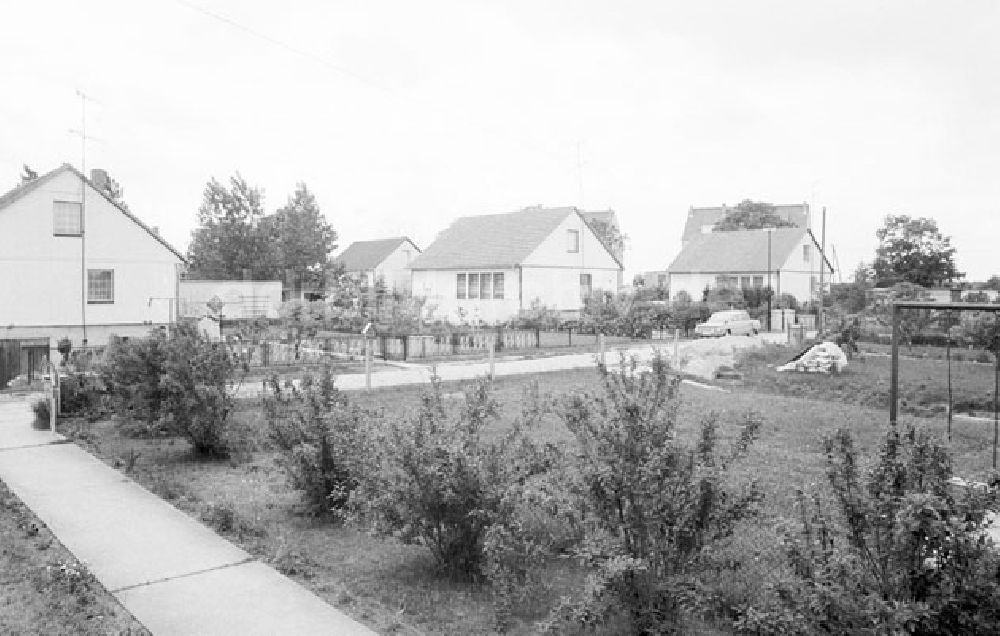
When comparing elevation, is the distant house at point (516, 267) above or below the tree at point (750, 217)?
below

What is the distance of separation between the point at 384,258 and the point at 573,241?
31.2 m

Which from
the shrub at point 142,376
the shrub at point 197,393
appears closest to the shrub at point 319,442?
the shrub at point 197,393

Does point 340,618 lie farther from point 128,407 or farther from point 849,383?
point 849,383

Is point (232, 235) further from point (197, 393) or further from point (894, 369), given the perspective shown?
point (894, 369)

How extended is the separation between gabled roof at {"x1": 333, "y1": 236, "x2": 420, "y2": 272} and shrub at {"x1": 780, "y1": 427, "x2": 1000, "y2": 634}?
6455 cm

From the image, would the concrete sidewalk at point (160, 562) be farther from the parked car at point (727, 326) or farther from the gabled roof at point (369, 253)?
the gabled roof at point (369, 253)

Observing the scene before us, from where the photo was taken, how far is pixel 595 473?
4.74 m

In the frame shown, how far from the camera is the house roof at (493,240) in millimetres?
39250

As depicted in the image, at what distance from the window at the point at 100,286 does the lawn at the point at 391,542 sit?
55.2ft

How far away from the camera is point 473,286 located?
133 ft

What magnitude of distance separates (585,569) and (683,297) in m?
39.4

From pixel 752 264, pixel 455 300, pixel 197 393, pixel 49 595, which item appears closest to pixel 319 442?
pixel 49 595

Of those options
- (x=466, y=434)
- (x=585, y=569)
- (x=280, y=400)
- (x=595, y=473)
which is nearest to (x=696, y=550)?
(x=595, y=473)

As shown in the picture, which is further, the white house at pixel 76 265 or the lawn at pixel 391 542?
the white house at pixel 76 265
